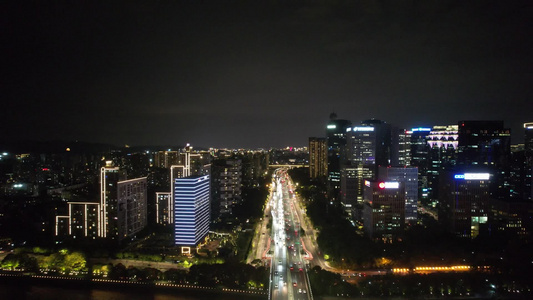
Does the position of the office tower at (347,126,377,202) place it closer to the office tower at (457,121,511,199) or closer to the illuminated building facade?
the illuminated building facade

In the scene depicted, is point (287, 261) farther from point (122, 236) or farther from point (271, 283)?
point (122, 236)

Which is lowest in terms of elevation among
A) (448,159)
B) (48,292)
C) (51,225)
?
(48,292)

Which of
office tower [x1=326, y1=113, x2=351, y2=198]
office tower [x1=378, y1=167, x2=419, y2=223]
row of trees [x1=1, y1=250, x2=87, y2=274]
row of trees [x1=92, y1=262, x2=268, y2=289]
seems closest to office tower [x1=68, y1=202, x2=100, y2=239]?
row of trees [x1=1, y1=250, x2=87, y2=274]

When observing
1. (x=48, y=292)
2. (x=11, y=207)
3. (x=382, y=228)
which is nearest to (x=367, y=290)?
(x=382, y=228)

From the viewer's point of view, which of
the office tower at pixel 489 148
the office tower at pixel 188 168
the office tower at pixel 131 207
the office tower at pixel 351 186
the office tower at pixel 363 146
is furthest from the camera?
the office tower at pixel 363 146

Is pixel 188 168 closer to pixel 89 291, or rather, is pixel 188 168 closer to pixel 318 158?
pixel 89 291

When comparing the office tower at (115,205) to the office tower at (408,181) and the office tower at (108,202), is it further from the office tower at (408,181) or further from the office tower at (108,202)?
the office tower at (408,181)

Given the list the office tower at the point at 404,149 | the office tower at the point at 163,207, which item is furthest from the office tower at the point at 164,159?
the office tower at the point at 404,149

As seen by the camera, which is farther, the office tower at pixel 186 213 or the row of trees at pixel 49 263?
the office tower at pixel 186 213
